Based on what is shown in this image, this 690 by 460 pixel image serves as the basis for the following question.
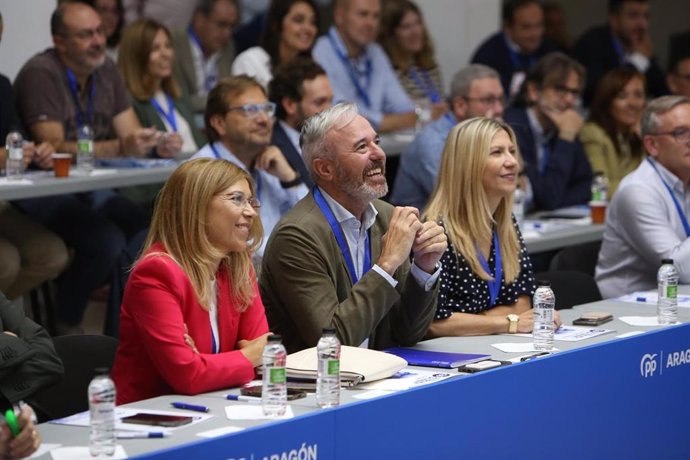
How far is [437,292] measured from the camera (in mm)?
4531

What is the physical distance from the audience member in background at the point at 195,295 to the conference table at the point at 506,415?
0.39 ft

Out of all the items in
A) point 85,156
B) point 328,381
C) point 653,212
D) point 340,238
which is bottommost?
point 328,381

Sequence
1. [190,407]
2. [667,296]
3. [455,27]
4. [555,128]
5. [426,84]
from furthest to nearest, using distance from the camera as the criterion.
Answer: [455,27] < [426,84] < [555,128] < [667,296] < [190,407]

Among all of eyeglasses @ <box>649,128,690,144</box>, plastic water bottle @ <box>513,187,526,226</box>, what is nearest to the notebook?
eyeglasses @ <box>649,128,690,144</box>

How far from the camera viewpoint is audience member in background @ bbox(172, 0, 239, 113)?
8.55 meters

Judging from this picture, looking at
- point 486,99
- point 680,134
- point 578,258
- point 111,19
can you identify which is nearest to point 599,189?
point 486,99

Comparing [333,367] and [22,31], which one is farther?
[22,31]

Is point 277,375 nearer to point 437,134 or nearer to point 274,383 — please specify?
point 274,383

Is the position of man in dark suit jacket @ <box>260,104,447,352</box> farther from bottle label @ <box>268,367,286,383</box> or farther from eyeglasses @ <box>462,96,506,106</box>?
eyeglasses @ <box>462,96,506,106</box>

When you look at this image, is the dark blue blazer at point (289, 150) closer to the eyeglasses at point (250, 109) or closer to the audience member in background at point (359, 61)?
the eyeglasses at point (250, 109)

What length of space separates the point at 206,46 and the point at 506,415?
17.8 ft

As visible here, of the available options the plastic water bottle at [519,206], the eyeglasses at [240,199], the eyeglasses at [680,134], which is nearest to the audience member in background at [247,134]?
the plastic water bottle at [519,206]

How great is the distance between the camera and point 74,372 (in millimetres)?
3990

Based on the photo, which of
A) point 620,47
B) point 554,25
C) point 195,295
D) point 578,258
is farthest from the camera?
point 554,25
